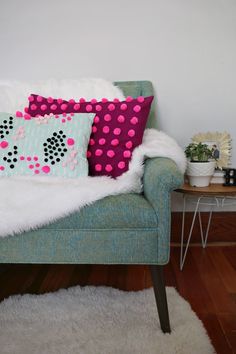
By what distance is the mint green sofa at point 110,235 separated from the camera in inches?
42.5

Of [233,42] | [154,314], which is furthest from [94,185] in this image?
[233,42]

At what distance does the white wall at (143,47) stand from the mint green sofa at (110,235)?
957mm

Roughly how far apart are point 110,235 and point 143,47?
120 cm

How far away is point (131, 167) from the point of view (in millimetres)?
1273

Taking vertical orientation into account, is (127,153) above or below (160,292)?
above

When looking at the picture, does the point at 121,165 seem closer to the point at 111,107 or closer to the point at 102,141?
the point at 102,141

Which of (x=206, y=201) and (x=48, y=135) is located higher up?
(x=48, y=135)

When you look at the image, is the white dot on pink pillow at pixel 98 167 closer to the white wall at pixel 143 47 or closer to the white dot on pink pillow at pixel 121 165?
the white dot on pink pillow at pixel 121 165

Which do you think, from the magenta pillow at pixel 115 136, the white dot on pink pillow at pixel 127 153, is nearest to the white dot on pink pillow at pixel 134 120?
the magenta pillow at pixel 115 136

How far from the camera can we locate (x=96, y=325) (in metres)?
Answer: 1.18

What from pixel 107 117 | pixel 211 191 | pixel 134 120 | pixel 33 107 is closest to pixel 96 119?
pixel 107 117

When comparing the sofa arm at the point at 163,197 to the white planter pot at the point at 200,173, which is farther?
the white planter pot at the point at 200,173

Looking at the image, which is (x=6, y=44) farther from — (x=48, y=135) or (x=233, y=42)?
(x=233, y=42)

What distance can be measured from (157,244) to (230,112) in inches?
44.7
